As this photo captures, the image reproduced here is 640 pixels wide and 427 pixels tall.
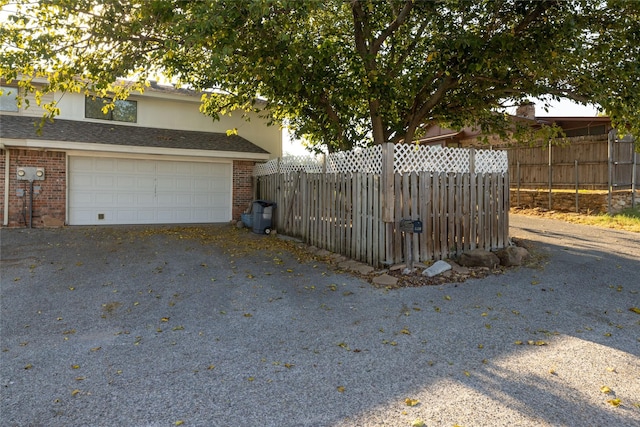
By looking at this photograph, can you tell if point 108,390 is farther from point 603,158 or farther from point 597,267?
point 603,158

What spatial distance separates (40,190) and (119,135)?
8.44ft

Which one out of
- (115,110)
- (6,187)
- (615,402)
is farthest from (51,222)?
(615,402)

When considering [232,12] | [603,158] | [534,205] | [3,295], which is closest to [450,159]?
[232,12]

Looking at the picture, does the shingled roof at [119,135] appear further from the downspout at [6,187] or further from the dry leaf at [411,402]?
the dry leaf at [411,402]

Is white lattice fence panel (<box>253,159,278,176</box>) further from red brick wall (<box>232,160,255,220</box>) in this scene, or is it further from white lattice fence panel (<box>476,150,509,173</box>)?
white lattice fence panel (<box>476,150,509,173</box>)

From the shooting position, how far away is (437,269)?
6480 millimetres

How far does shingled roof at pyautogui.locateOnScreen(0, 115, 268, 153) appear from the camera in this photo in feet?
35.6

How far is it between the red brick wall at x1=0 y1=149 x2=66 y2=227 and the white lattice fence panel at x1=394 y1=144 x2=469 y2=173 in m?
9.69

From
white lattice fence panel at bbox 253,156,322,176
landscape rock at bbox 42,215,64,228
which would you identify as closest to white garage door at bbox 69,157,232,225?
landscape rock at bbox 42,215,64,228

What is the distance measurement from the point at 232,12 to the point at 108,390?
15.9 ft

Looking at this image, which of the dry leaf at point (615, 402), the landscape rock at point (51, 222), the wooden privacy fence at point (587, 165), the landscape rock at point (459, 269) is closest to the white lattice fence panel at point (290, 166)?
the landscape rock at point (459, 269)

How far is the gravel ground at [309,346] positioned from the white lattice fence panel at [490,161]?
205 cm

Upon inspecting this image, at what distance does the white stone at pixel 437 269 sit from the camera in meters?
6.41

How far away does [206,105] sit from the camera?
1064cm
